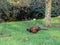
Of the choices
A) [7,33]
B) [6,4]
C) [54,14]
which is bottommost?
[54,14]

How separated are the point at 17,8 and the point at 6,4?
1826mm

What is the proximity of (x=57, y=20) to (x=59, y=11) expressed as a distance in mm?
5099

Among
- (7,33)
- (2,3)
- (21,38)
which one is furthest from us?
(2,3)

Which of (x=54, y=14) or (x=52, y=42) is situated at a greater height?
(x=52, y=42)

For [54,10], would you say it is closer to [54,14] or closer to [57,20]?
[54,14]

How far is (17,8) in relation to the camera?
75.3 feet

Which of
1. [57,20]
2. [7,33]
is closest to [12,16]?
[57,20]

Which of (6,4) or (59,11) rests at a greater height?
(6,4)

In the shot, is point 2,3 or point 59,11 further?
point 59,11

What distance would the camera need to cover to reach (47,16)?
49.0ft

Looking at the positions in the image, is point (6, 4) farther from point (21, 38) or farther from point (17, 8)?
point (21, 38)

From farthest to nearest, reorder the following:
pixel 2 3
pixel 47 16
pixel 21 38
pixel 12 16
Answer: pixel 12 16
pixel 2 3
pixel 47 16
pixel 21 38

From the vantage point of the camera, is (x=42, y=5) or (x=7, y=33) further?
(x=42, y=5)

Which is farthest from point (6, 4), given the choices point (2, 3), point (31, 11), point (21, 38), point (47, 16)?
point (21, 38)
